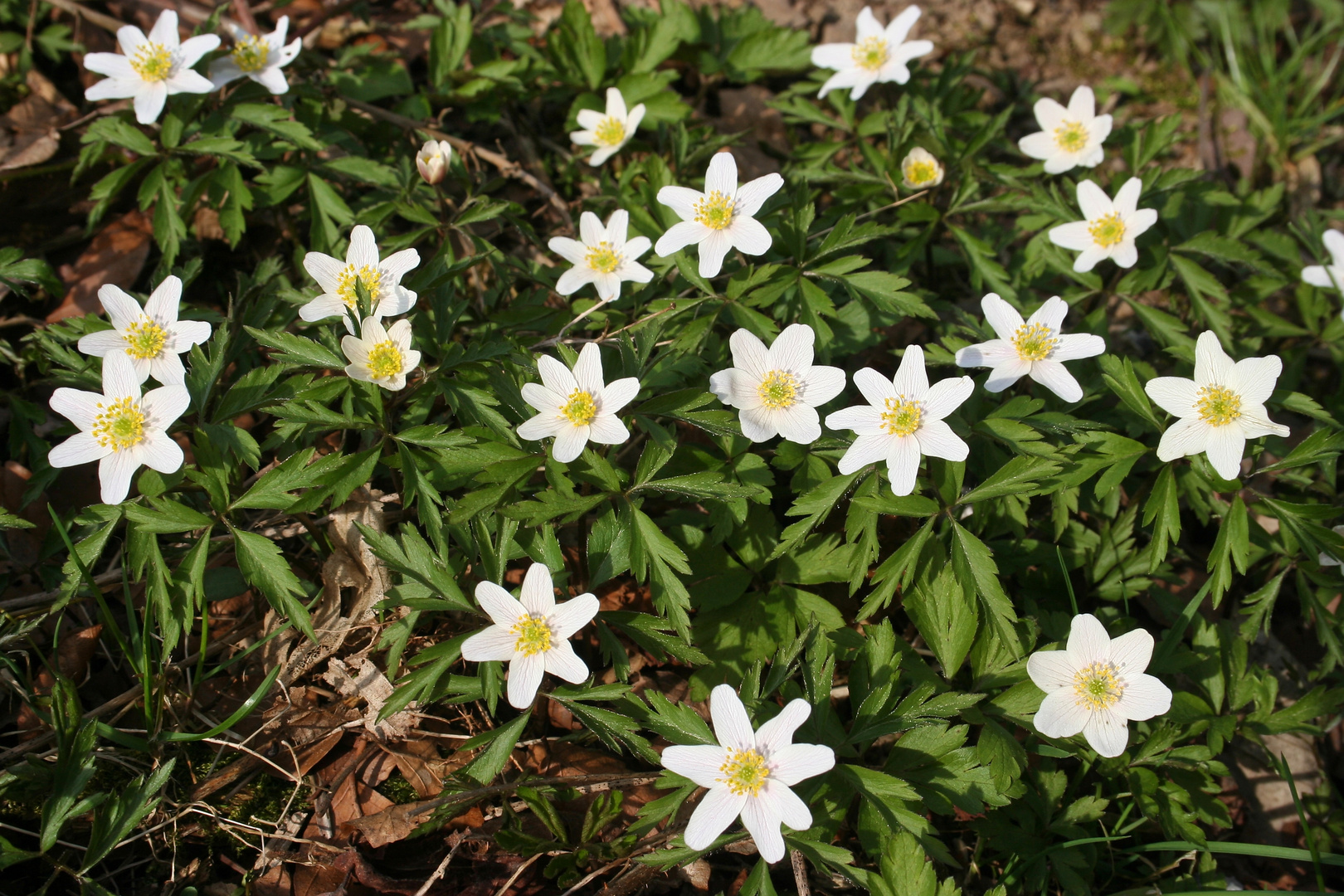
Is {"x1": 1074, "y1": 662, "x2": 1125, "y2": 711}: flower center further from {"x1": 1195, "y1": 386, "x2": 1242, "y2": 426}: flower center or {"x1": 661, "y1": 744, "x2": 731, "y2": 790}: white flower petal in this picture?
{"x1": 661, "y1": 744, "x2": 731, "y2": 790}: white flower petal

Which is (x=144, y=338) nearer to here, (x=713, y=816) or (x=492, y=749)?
(x=492, y=749)

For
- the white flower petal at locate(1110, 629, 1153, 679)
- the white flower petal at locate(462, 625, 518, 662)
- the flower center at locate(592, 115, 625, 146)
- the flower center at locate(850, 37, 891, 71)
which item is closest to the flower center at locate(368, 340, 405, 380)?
the white flower petal at locate(462, 625, 518, 662)

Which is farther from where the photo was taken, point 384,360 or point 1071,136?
point 1071,136

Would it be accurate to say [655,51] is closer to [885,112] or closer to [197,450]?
[885,112]

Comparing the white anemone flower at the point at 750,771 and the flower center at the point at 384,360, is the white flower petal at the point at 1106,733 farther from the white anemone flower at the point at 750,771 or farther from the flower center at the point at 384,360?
the flower center at the point at 384,360

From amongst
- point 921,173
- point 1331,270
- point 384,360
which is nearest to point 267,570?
point 384,360

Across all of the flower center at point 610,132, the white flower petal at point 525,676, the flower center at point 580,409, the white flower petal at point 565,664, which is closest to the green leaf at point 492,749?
the white flower petal at point 525,676
